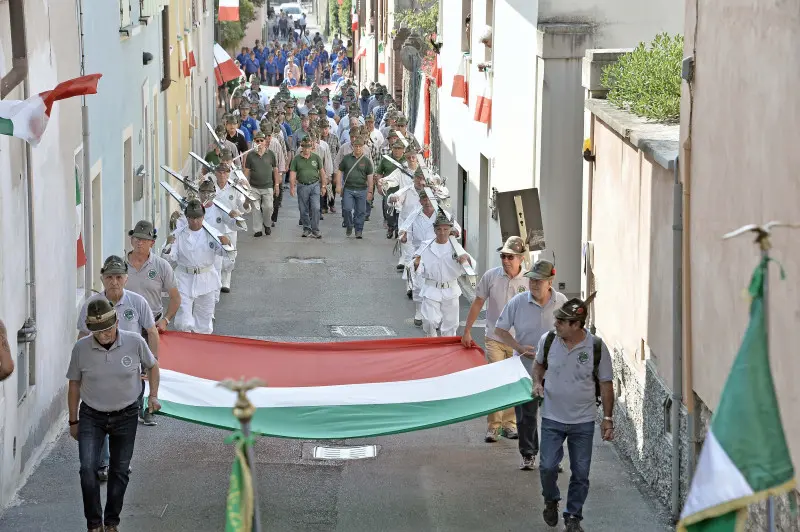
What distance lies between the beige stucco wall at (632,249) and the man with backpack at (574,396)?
1.24 metres

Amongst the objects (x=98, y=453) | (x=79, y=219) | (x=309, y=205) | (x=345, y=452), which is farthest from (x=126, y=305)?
(x=309, y=205)

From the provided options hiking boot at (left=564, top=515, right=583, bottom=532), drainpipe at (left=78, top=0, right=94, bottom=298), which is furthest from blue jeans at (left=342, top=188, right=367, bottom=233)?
hiking boot at (left=564, top=515, right=583, bottom=532)

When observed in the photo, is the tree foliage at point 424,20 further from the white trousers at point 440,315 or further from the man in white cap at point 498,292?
the man in white cap at point 498,292

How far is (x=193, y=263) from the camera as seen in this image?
17.2 metres

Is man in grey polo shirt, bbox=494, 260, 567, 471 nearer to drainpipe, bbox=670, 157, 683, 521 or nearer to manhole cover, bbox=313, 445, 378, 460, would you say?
drainpipe, bbox=670, 157, 683, 521

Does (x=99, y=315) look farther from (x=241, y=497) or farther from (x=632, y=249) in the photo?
(x=632, y=249)

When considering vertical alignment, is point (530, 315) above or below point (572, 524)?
above

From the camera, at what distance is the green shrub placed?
13.8 metres

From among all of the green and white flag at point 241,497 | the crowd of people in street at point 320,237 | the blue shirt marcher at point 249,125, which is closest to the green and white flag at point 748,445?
the green and white flag at point 241,497

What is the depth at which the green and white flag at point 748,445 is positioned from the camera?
264 inches

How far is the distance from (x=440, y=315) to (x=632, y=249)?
154 inches

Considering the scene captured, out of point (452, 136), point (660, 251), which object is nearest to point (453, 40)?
point (452, 136)

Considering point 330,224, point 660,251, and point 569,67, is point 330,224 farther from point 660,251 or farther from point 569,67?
point 660,251

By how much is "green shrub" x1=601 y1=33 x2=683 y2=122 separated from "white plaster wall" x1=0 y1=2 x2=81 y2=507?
513cm
